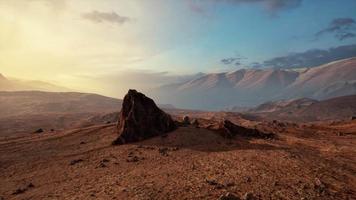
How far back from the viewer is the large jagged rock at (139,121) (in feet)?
96.2

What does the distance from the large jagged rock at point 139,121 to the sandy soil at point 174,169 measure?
4.47ft

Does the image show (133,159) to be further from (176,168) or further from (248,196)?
(248,196)

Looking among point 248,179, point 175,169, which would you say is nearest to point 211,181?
point 248,179

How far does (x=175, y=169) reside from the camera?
19.4 metres

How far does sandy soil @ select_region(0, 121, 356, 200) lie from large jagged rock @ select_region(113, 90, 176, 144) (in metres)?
1.36

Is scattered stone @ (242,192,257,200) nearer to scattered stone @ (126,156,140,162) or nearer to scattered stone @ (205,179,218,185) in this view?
scattered stone @ (205,179,218,185)

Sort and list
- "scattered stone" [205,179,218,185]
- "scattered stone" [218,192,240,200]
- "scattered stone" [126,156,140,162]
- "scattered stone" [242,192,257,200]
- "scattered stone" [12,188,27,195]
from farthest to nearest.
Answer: "scattered stone" [126,156,140,162], "scattered stone" [12,188,27,195], "scattered stone" [205,179,218,185], "scattered stone" [242,192,257,200], "scattered stone" [218,192,240,200]

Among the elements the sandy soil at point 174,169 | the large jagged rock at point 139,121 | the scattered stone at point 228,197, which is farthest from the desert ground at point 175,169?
the large jagged rock at point 139,121

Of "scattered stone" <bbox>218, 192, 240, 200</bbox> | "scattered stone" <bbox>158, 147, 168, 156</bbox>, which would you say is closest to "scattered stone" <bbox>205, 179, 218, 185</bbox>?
"scattered stone" <bbox>218, 192, 240, 200</bbox>

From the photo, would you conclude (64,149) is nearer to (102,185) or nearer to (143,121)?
(143,121)

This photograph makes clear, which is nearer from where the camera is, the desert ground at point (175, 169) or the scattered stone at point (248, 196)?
the scattered stone at point (248, 196)

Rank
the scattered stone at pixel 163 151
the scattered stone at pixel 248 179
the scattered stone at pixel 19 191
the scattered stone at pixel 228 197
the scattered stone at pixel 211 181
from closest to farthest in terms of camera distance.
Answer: the scattered stone at pixel 228 197 → the scattered stone at pixel 211 181 → the scattered stone at pixel 248 179 → the scattered stone at pixel 19 191 → the scattered stone at pixel 163 151

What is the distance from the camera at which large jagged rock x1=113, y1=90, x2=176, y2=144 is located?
29311 millimetres

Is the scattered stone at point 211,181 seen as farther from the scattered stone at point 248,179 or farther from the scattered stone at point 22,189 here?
the scattered stone at point 22,189
